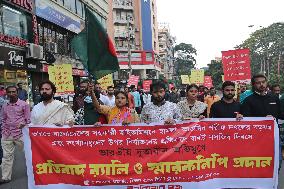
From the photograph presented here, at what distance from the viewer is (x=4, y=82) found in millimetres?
20797

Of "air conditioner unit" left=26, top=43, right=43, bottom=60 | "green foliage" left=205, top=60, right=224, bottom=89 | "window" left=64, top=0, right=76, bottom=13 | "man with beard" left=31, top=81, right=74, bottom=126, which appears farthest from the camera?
"green foliage" left=205, top=60, right=224, bottom=89

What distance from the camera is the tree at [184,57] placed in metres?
127

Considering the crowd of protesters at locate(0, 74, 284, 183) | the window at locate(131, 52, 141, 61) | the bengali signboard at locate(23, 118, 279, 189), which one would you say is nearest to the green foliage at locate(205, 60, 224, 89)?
Answer: the window at locate(131, 52, 141, 61)

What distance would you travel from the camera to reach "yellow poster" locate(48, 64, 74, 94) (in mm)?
12086

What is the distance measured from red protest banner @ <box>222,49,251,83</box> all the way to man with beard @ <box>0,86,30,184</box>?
5.60 meters

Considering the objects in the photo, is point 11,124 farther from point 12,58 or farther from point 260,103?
point 12,58

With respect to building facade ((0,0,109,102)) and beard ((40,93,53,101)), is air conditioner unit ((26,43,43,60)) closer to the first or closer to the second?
building facade ((0,0,109,102))

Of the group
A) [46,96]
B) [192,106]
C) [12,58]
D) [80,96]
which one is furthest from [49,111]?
[12,58]

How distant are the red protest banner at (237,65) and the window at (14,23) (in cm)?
1332

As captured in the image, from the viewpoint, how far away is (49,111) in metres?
5.81

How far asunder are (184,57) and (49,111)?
411ft

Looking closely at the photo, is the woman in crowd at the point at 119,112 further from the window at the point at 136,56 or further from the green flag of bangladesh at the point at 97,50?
the window at the point at 136,56

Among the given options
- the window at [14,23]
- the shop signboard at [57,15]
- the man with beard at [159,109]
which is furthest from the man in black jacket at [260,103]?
the shop signboard at [57,15]

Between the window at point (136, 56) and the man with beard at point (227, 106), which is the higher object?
the window at point (136, 56)
